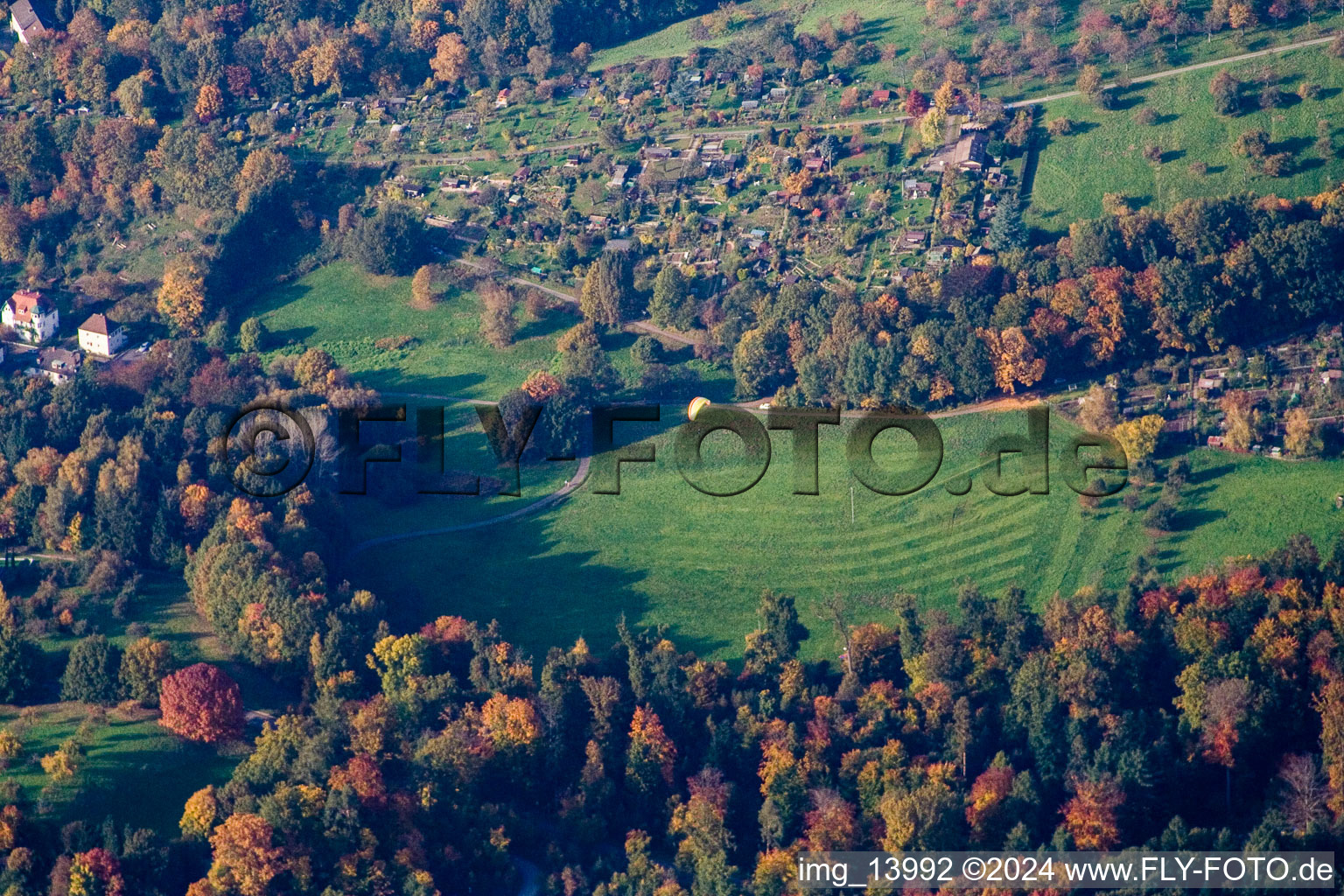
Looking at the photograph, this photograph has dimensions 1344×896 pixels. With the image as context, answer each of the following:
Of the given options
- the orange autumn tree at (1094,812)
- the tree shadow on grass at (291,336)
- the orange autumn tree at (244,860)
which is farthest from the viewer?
the tree shadow on grass at (291,336)

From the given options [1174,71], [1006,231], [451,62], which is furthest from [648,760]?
[451,62]

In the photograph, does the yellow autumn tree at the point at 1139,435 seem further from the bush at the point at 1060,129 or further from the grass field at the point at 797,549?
the bush at the point at 1060,129

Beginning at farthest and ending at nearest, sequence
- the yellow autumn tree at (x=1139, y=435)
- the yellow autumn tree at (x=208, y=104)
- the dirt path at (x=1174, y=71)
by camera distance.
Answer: the yellow autumn tree at (x=208, y=104), the dirt path at (x=1174, y=71), the yellow autumn tree at (x=1139, y=435)

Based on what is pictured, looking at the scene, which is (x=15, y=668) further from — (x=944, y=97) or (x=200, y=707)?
(x=944, y=97)

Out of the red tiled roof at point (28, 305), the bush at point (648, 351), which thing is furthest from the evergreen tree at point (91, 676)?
the bush at point (648, 351)

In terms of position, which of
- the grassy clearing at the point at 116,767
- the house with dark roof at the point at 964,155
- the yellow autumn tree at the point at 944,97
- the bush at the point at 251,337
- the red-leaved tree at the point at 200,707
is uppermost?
the yellow autumn tree at the point at 944,97

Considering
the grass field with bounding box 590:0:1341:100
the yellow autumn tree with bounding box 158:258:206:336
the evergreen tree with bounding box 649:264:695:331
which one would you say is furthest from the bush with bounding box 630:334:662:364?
the grass field with bounding box 590:0:1341:100

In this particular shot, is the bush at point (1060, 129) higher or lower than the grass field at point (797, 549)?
higher
